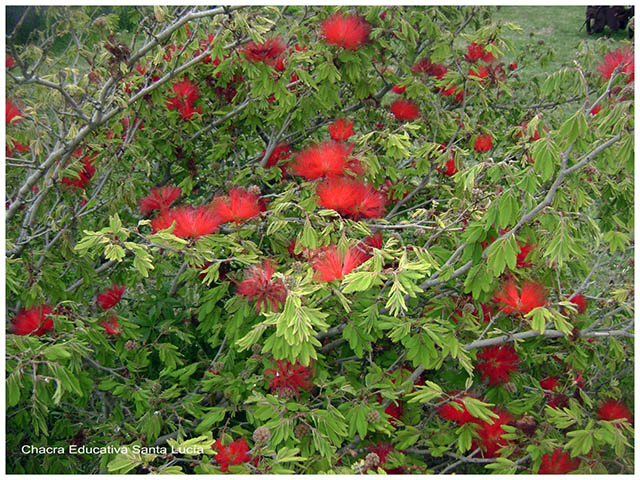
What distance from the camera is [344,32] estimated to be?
2549mm

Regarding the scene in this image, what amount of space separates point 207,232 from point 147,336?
31.8 inches

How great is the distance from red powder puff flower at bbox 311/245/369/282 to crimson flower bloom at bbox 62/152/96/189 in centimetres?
128

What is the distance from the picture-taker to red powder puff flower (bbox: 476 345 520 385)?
7.39 ft

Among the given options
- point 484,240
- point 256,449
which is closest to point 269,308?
point 256,449

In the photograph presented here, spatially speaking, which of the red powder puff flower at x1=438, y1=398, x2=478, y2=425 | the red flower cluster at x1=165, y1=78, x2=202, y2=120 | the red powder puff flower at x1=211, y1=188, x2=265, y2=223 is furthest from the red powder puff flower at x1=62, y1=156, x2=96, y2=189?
the red powder puff flower at x1=438, y1=398, x2=478, y2=425

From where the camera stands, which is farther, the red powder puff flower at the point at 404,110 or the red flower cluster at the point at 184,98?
the red powder puff flower at the point at 404,110

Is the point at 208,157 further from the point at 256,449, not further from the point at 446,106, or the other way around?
the point at 256,449

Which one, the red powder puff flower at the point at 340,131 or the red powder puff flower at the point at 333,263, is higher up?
the red powder puff flower at the point at 340,131

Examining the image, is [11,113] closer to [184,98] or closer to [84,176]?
[84,176]

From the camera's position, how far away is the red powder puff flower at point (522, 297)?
1918mm

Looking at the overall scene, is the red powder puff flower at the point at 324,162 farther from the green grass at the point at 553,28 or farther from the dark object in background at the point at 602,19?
the dark object in background at the point at 602,19

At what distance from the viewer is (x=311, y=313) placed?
163 cm

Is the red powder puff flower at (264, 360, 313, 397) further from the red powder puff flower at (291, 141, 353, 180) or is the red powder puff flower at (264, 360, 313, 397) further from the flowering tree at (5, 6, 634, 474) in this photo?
the red powder puff flower at (291, 141, 353, 180)

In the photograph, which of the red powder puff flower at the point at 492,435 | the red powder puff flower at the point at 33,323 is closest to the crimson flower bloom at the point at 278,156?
the red powder puff flower at the point at 33,323
